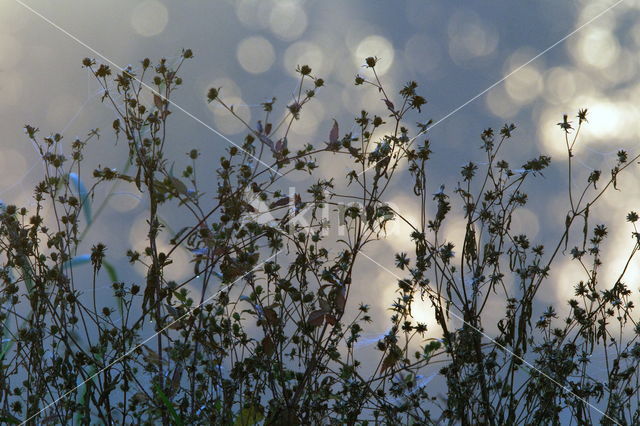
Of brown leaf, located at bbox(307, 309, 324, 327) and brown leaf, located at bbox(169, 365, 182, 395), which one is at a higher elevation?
brown leaf, located at bbox(307, 309, 324, 327)

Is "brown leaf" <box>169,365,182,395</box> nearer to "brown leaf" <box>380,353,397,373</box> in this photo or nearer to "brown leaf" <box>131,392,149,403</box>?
"brown leaf" <box>131,392,149,403</box>

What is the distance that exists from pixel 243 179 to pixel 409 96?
46 cm

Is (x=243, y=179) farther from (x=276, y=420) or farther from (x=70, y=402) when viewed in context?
(x=70, y=402)

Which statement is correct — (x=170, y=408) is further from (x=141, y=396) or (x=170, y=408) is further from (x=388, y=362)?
(x=388, y=362)

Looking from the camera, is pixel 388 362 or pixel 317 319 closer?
pixel 317 319

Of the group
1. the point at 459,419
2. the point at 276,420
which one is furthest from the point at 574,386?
the point at 276,420

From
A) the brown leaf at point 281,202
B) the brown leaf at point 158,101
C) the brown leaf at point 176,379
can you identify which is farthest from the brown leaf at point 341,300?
the brown leaf at point 158,101

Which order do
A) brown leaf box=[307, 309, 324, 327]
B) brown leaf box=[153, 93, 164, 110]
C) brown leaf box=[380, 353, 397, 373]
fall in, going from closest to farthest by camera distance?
brown leaf box=[307, 309, 324, 327] → brown leaf box=[380, 353, 397, 373] → brown leaf box=[153, 93, 164, 110]

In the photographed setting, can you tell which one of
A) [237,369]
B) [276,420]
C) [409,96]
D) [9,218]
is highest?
[409,96]

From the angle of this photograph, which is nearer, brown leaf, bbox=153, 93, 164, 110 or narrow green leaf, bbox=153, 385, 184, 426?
narrow green leaf, bbox=153, 385, 184, 426

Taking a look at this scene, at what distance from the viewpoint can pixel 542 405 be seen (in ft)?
5.80

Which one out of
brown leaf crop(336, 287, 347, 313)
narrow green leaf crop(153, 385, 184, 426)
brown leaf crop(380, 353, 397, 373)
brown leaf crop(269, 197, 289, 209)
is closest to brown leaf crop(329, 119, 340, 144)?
brown leaf crop(269, 197, 289, 209)

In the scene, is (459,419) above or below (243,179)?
below

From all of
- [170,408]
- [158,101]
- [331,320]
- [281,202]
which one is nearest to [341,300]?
[331,320]
